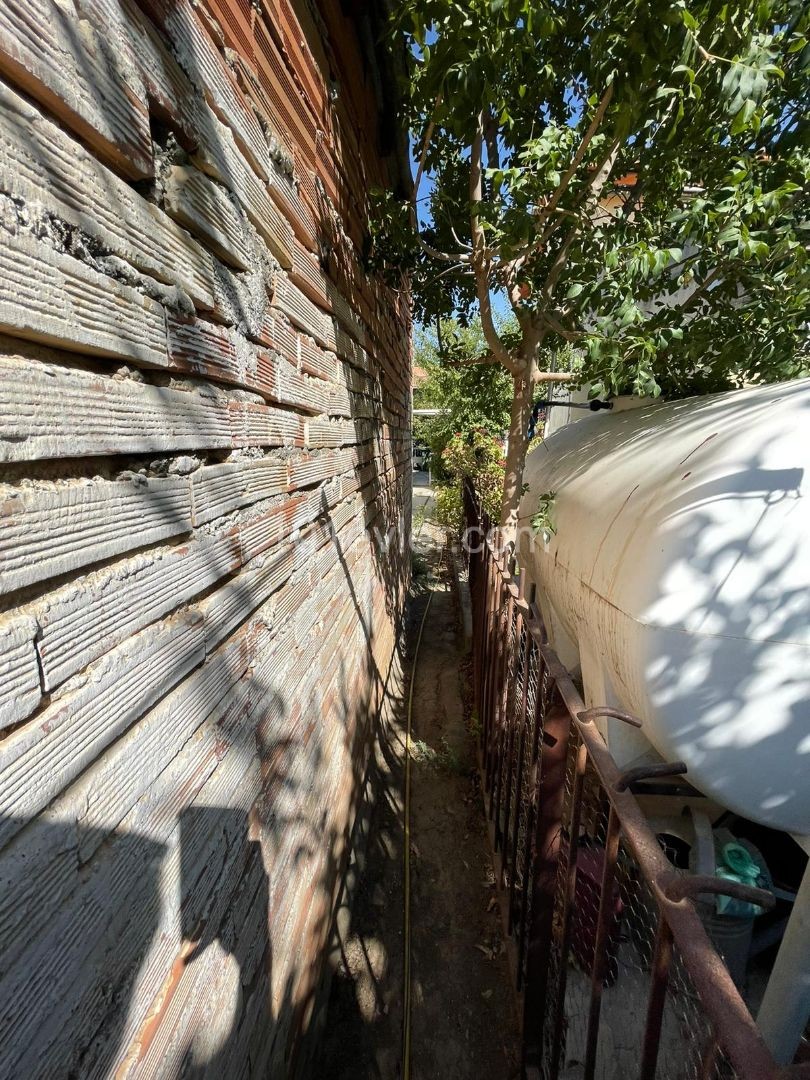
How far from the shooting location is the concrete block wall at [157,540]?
26.5 inches

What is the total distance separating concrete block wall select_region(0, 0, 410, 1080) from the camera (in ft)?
2.20

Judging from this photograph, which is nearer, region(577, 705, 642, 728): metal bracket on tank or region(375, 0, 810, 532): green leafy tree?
region(577, 705, 642, 728): metal bracket on tank

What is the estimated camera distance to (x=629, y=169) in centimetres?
320

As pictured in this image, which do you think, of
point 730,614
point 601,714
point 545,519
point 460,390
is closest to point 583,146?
point 545,519

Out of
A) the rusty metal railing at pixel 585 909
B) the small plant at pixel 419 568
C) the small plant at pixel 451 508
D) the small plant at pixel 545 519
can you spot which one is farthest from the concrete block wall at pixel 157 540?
the small plant at pixel 451 508

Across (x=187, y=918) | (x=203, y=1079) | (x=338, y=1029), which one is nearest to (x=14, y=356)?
(x=187, y=918)

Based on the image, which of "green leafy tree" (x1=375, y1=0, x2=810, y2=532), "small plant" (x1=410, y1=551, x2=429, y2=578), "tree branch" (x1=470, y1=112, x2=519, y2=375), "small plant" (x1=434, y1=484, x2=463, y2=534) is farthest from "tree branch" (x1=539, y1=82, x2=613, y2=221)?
"small plant" (x1=434, y1=484, x2=463, y2=534)

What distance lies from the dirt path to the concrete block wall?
584mm

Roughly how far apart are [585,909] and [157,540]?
2854mm

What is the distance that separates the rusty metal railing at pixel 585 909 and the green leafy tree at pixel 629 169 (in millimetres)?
1769

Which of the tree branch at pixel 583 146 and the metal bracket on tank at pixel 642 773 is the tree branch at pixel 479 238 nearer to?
the tree branch at pixel 583 146

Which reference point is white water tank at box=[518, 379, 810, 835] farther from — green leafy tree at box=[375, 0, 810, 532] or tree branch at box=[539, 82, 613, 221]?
tree branch at box=[539, 82, 613, 221]

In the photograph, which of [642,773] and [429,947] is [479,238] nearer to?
[642,773]

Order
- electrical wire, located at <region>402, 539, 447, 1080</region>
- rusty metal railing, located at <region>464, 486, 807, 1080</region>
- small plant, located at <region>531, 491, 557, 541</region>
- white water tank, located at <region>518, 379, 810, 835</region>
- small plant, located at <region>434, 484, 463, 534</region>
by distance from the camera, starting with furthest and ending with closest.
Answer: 1. small plant, located at <region>434, 484, 463, 534</region>
2. small plant, located at <region>531, 491, 557, 541</region>
3. electrical wire, located at <region>402, 539, 447, 1080</region>
4. white water tank, located at <region>518, 379, 810, 835</region>
5. rusty metal railing, located at <region>464, 486, 807, 1080</region>
